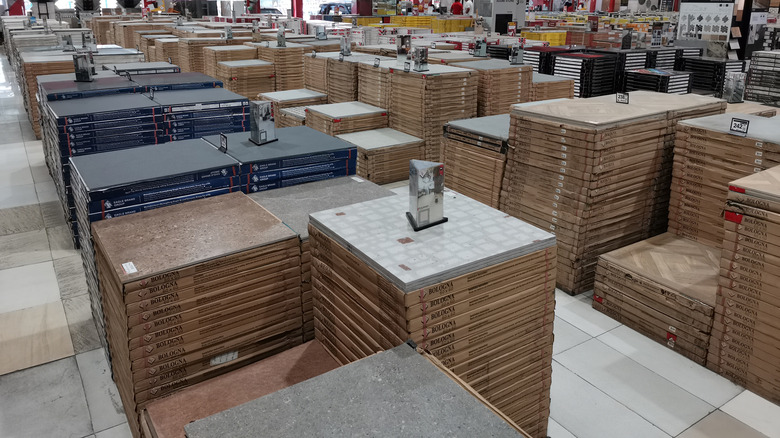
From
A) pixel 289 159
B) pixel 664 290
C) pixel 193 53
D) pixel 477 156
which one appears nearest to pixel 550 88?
pixel 477 156

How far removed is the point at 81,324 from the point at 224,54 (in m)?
8.44

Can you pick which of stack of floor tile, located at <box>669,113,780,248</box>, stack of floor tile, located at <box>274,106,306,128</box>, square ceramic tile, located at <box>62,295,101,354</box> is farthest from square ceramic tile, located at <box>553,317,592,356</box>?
stack of floor tile, located at <box>274,106,306,128</box>

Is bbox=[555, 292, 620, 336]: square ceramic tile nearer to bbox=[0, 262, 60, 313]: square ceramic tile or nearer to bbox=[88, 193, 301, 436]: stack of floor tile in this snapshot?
bbox=[88, 193, 301, 436]: stack of floor tile

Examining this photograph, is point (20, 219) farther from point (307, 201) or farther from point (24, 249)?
point (307, 201)

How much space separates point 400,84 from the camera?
8648 millimetres

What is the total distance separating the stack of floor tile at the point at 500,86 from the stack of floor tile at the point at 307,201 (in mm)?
4918

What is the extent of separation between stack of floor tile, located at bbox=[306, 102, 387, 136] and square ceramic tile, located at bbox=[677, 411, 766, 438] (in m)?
6.30

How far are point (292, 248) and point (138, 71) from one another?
6.53 metres

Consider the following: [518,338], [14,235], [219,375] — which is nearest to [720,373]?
[518,338]

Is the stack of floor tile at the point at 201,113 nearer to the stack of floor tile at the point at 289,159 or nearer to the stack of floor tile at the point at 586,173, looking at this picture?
the stack of floor tile at the point at 289,159

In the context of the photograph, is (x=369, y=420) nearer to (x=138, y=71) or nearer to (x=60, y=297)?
(x=60, y=297)

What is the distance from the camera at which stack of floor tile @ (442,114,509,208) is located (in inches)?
238

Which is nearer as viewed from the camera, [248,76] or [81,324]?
[81,324]

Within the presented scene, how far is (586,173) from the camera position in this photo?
5.05m
